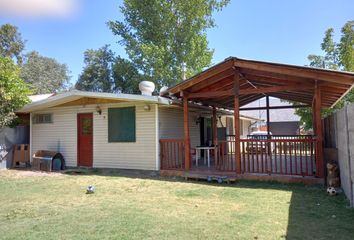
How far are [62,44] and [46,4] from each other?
56.9 ft

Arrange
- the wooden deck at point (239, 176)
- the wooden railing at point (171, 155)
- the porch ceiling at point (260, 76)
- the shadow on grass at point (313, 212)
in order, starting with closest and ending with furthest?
the shadow on grass at point (313, 212) → the porch ceiling at point (260, 76) → the wooden deck at point (239, 176) → the wooden railing at point (171, 155)

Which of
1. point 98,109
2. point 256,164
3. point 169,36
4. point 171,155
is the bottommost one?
point 256,164

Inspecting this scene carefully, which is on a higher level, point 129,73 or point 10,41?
point 10,41

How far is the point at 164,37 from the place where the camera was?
2172cm

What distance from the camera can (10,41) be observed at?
31344 millimetres

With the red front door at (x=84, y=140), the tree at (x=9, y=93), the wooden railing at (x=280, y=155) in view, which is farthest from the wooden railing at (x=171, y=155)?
the tree at (x=9, y=93)

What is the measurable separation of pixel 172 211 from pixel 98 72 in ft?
82.2

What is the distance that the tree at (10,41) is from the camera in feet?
101

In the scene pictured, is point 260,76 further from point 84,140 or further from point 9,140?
point 9,140

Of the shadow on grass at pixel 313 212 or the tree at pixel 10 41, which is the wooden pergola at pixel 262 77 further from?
the tree at pixel 10 41

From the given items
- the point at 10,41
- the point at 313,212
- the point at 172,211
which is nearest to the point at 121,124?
the point at 172,211

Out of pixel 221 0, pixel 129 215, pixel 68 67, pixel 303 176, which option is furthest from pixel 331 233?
pixel 68 67

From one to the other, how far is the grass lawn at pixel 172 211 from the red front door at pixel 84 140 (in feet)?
9.61

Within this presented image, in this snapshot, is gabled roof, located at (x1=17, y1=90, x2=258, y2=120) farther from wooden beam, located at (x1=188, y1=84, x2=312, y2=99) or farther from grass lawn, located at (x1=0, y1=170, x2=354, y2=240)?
grass lawn, located at (x1=0, y1=170, x2=354, y2=240)
